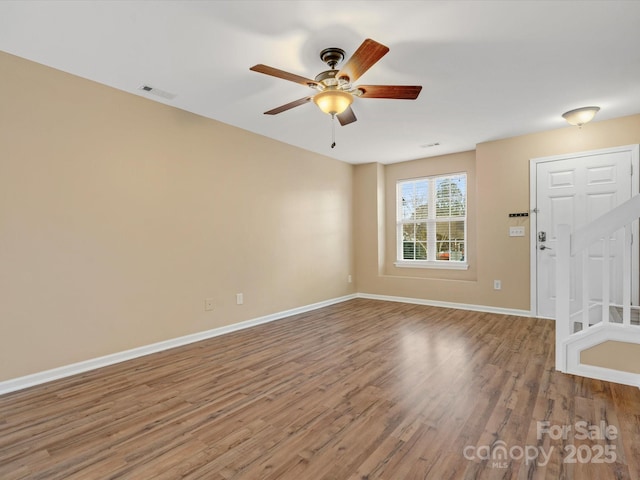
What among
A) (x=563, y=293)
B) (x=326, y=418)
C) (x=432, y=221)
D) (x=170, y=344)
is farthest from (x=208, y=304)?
(x=432, y=221)

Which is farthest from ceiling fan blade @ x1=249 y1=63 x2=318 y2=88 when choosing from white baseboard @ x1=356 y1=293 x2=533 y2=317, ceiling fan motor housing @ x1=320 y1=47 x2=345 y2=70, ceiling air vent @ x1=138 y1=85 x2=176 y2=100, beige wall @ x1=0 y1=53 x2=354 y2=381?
white baseboard @ x1=356 y1=293 x2=533 y2=317

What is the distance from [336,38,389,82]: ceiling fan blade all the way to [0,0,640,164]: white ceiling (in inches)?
10.9

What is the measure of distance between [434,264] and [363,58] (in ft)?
14.3

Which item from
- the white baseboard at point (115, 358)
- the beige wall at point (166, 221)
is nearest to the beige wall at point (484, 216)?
the beige wall at point (166, 221)

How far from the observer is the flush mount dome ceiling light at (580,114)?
11.8 feet

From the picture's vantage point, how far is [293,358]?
3066 mm

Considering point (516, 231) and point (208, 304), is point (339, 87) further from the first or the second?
point (516, 231)

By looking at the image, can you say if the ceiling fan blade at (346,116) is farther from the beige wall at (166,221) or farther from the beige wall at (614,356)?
the beige wall at (614,356)

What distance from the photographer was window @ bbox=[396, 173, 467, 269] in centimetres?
552

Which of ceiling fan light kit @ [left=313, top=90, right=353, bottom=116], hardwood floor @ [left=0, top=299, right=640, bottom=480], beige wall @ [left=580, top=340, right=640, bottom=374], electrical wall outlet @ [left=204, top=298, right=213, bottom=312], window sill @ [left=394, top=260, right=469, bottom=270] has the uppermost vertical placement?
ceiling fan light kit @ [left=313, top=90, right=353, bottom=116]

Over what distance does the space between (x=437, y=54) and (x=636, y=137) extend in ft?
10.2

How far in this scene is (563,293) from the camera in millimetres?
2699

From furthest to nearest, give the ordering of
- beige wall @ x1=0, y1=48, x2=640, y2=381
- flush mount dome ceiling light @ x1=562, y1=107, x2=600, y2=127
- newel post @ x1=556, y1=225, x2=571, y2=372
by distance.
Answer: flush mount dome ceiling light @ x1=562, y1=107, x2=600, y2=127 → newel post @ x1=556, y1=225, x2=571, y2=372 → beige wall @ x1=0, y1=48, x2=640, y2=381

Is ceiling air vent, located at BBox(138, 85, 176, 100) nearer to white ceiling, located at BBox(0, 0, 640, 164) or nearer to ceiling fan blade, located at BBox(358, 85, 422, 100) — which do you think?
white ceiling, located at BBox(0, 0, 640, 164)
